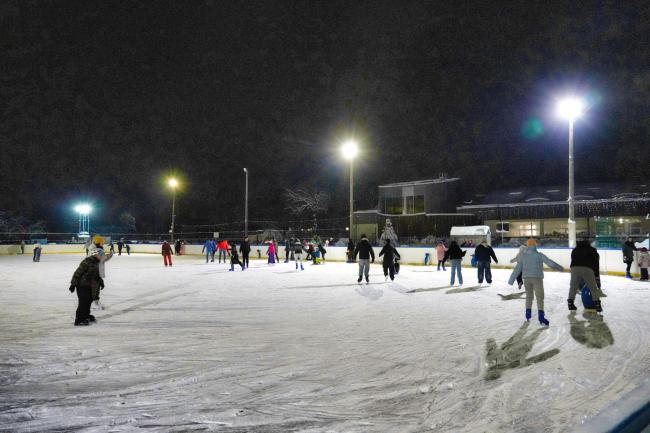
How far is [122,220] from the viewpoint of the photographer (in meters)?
62.7

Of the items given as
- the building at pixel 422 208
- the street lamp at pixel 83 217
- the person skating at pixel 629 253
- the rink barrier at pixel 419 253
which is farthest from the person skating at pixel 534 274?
the street lamp at pixel 83 217

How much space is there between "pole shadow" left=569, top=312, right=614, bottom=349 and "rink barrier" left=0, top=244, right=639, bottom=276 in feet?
34.6

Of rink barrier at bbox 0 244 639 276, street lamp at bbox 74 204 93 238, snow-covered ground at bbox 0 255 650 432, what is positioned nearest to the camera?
snow-covered ground at bbox 0 255 650 432

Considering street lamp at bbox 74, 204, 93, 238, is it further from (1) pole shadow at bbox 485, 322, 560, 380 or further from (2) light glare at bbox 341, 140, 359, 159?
(1) pole shadow at bbox 485, 322, 560, 380

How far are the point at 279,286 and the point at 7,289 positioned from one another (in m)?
7.45

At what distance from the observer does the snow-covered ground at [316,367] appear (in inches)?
141

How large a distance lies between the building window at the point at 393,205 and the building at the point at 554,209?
21.2 feet

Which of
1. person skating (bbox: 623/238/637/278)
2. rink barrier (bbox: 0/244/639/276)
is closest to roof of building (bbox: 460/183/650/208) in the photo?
rink barrier (bbox: 0/244/639/276)

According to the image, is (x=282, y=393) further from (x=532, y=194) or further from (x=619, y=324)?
(x=532, y=194)

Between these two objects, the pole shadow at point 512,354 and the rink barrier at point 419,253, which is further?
the rink barrier at point 419,253

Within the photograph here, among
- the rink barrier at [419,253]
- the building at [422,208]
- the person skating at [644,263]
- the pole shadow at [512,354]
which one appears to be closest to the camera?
the pole shadow at [512,354]

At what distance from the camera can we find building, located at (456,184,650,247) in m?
35.9

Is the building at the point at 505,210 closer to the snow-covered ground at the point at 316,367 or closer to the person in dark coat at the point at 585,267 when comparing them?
the person in dark coat at the point at 585,267

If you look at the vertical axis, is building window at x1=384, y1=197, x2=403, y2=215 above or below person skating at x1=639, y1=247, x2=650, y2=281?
above
